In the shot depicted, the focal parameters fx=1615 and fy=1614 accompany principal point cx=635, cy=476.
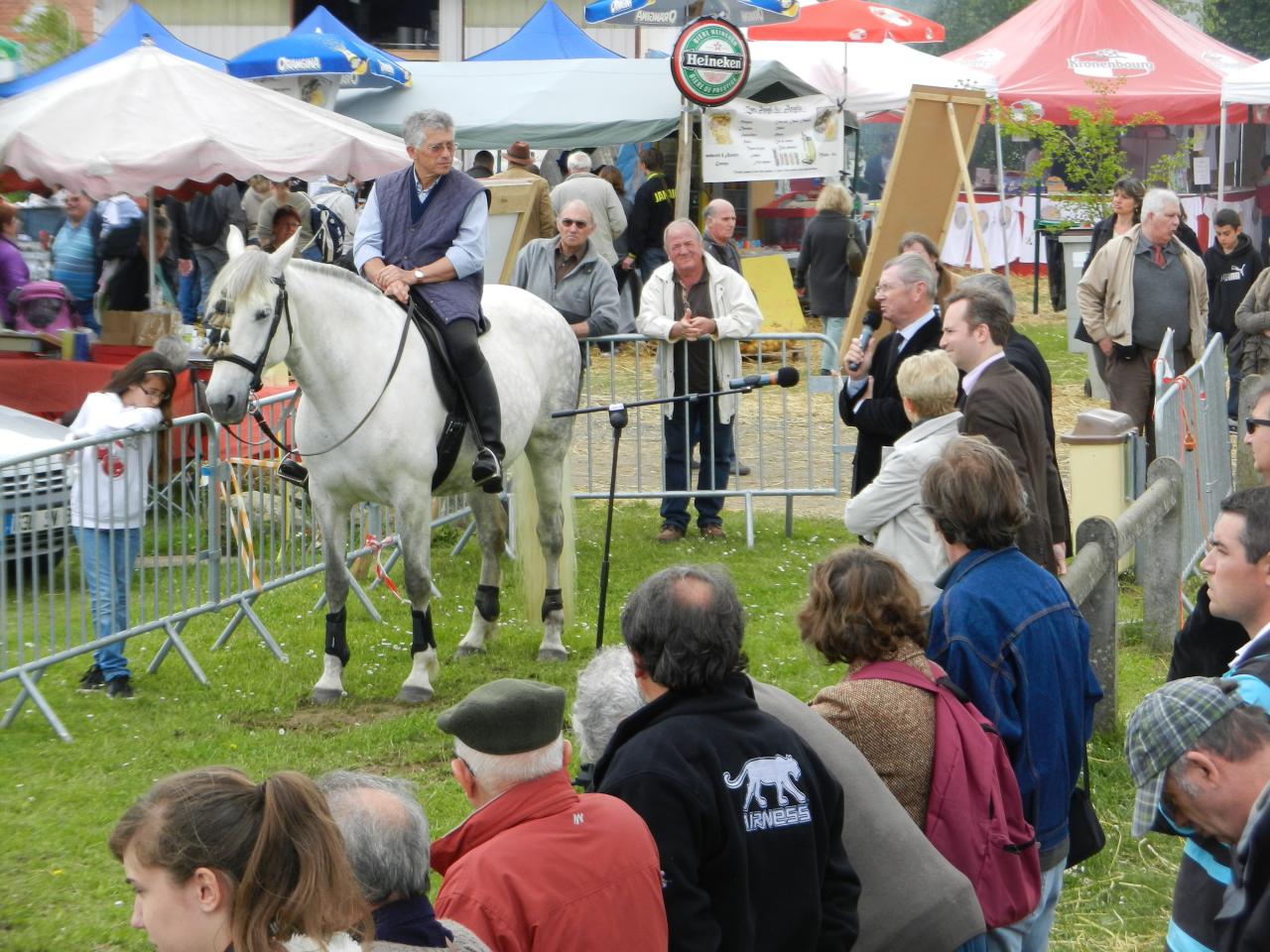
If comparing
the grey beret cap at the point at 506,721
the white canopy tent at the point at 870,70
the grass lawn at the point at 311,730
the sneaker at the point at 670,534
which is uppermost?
the white canopy tent at the point at 870,70

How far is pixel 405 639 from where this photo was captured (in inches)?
363

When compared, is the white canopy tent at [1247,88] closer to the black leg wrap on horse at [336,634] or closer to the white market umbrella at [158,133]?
the white market umbrella at [158,133]

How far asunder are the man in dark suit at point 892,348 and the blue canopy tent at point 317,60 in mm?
14027

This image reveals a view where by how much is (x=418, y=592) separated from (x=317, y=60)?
44.3 feet

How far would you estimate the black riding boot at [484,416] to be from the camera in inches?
326

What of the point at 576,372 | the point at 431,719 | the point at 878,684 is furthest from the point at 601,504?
the point at 878,684

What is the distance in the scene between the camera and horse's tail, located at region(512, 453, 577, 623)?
9.45 meters

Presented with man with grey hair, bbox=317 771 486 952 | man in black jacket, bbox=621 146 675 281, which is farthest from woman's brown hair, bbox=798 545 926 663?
man in black jacket, bbox=621 146 675 281

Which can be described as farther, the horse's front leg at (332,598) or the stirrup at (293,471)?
the stirrup at (293,471)

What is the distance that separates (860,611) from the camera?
3885 mm

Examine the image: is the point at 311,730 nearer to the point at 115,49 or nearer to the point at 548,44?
the point at 115,49

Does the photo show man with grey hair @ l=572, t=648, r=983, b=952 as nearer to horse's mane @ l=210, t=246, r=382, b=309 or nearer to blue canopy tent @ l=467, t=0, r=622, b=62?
horse's mane @ l=210, t=246, r=382, b=309

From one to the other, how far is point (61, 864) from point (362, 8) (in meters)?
33.7

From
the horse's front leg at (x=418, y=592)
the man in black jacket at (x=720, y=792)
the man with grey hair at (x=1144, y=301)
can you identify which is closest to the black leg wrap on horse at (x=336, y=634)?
the horse's front leg at (x=418, y=592)
